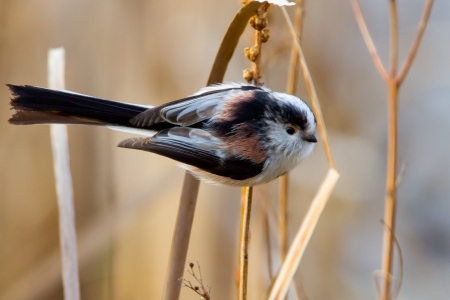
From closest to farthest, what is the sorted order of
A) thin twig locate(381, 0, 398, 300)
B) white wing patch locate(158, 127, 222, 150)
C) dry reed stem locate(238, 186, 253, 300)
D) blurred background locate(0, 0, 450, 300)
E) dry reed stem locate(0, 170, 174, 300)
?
dry reed stem locate(238, 186, 253, 300) → white wing patch locate(158, 127, 222, 150) → thin twig locate(381, 0, 398, 300) → dry reed stem locate(0, 170, 174, 300) → blurred background locate(0, 0, 450, 300)

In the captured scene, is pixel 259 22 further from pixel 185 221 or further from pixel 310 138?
pixel 185 221

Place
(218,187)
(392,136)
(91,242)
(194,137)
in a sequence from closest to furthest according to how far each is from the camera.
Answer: (194,137), (392,136), (91,242), (218,187)

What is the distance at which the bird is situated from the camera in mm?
732

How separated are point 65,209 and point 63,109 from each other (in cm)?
20

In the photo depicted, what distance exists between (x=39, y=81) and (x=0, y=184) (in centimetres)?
39

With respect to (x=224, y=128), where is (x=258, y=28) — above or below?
above

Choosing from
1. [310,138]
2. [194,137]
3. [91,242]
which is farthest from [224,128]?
[91,242]

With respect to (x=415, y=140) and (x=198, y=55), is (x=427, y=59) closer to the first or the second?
(x=415, y=140)

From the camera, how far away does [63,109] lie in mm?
696

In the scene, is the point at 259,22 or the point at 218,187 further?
the point at 218,187

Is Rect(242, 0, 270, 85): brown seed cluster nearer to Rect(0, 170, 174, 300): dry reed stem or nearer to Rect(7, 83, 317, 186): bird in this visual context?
Rect(7, 83, 317, 186): bird

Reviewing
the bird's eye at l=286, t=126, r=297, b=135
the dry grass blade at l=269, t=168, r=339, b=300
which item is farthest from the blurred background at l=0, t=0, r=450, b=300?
the dry grass blade at l=269, t=168, r=339, b=300

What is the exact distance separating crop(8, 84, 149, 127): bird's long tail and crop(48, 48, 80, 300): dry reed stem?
0.41ft

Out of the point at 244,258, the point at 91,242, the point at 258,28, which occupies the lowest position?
the point at 91,242
